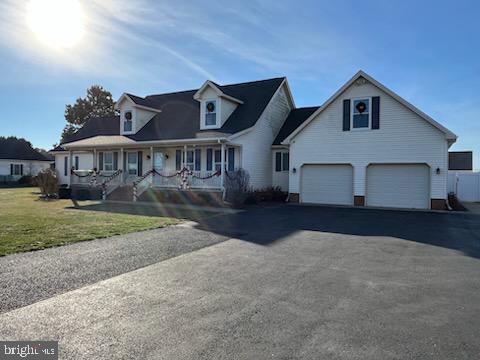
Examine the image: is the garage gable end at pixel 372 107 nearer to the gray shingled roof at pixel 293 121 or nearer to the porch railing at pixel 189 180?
the gray shingled roof at pixel 293 121

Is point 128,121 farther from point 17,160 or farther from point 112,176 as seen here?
point 17,160

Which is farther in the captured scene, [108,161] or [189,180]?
[108,161]

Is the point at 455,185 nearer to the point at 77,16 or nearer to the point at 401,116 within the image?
the point at 401,116

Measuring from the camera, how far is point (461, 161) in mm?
32844

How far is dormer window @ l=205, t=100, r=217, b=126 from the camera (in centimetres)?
2191

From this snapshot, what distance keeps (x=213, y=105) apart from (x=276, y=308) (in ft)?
61.1

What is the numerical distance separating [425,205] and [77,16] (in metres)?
17.2

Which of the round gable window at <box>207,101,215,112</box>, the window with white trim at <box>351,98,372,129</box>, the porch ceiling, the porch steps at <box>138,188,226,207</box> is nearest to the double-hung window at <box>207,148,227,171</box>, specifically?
the porch ceiling

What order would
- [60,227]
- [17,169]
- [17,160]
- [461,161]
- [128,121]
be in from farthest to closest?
[17,169]
[17,160]
[461,161]
[128,121]
[60,227]

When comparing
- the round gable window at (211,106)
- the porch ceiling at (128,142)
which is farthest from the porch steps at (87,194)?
the round gable window at (211,106)

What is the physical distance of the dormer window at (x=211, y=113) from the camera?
21.9 m

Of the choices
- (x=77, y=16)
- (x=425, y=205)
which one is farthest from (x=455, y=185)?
(x=77, y=16)

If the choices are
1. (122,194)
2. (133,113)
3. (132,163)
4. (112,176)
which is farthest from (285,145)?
(112,176)

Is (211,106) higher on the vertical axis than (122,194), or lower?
higher
